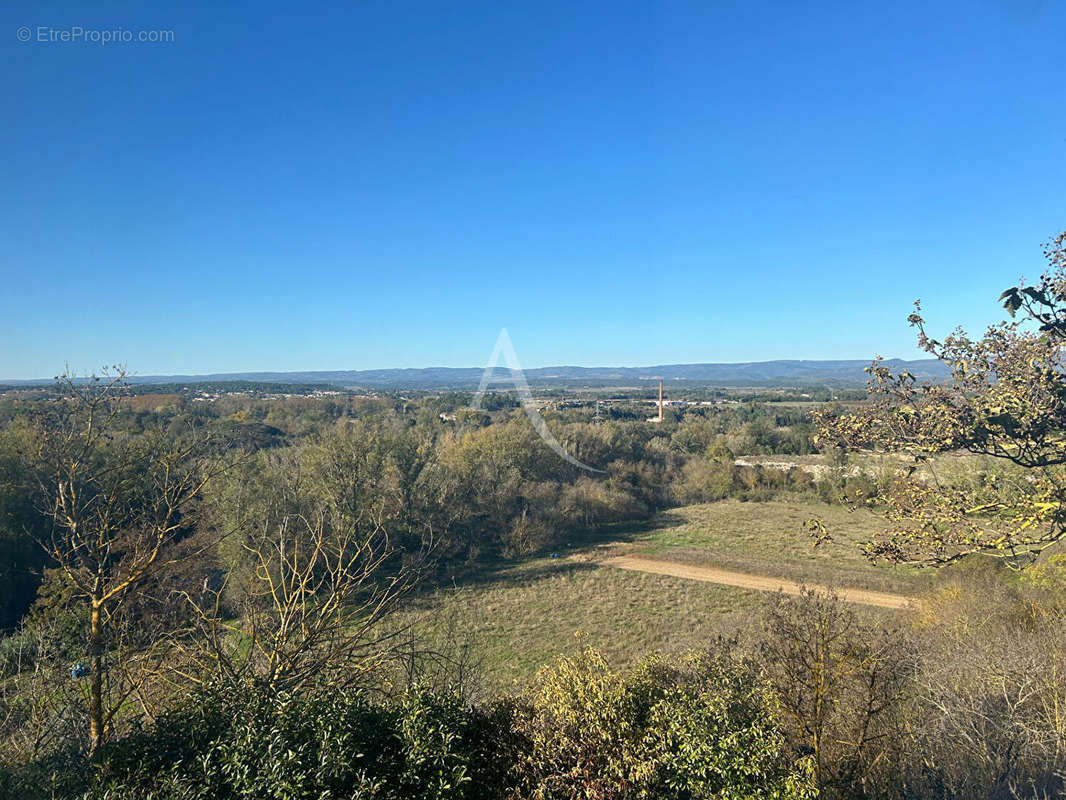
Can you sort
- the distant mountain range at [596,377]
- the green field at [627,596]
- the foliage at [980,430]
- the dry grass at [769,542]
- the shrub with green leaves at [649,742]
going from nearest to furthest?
the shrub with green leaves at [649,742], the foliage at [980,430], the green field at [627,596], the dry grass at [769,542], the distant mountain range at [596,377]

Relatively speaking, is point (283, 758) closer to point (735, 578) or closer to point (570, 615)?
point (570, 615)

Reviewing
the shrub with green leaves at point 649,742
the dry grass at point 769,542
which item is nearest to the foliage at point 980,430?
the shrub with green leaves at point 649,742

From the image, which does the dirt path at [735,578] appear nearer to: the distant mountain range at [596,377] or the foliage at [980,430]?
the foliage at [980,430]

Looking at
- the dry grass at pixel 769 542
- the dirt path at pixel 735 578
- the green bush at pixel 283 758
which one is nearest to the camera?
the green bush at pixel 283 758

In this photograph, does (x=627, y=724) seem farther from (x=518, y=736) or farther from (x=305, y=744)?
(x=305, y=744)

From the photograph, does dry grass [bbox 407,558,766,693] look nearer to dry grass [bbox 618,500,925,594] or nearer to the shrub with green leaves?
dry grass [bbox 618,500,925,594]

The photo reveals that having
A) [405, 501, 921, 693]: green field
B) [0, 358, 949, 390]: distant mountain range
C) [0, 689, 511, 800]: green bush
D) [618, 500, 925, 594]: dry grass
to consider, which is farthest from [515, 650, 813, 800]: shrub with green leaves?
[0, 358, 949, 390]: distant mountain range
